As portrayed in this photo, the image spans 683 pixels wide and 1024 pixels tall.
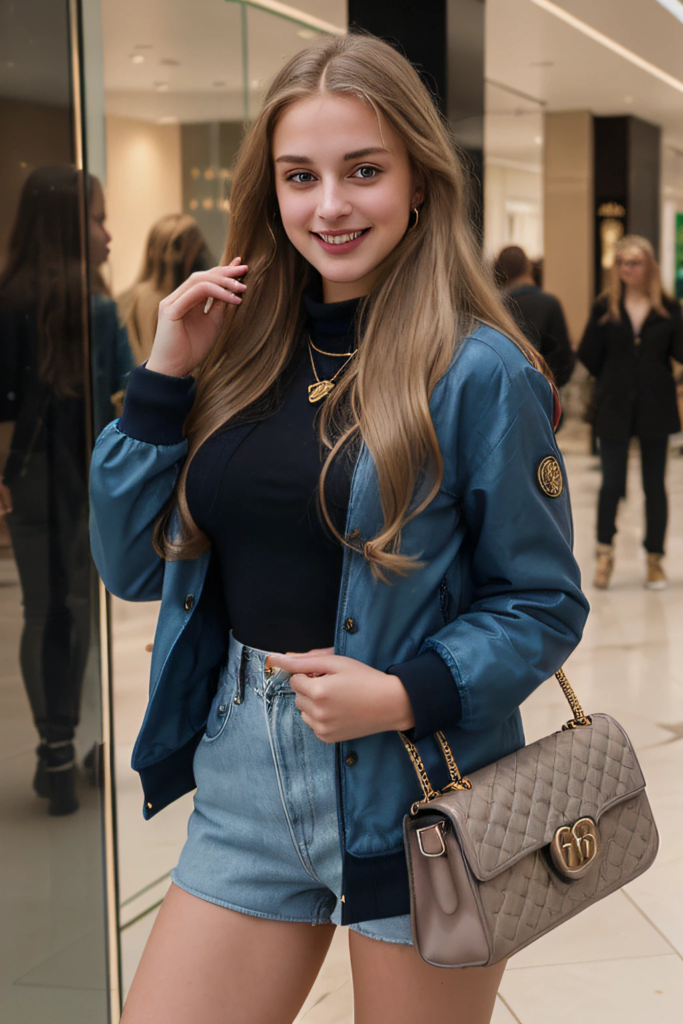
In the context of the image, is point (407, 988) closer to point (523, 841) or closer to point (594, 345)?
point (523, 841)

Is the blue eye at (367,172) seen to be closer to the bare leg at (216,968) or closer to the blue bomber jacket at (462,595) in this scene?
the blue bomber jacket at (462,595)

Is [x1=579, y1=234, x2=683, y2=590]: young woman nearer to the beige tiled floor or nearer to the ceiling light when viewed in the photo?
the beige tiled floor

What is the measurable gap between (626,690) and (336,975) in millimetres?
2472

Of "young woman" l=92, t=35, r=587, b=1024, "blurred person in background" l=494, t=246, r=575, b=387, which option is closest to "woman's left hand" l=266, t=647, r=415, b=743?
"young woman" l=92, t=35, r=587, b=1024

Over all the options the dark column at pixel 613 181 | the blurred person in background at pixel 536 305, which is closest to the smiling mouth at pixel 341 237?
the blurred person in background at pixel 536 305

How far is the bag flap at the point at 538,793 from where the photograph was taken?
1247mm

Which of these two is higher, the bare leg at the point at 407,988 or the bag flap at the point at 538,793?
the bag flap at the point at 538,793

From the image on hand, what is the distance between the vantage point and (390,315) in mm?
1355

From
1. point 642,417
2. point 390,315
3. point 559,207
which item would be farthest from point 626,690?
point 559,207

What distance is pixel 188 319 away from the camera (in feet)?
4.72

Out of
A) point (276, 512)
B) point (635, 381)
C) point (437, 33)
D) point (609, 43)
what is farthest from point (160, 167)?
point (609, 43)

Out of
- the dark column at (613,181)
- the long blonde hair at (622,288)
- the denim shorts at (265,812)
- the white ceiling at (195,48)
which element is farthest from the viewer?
the dark column at (613,181)

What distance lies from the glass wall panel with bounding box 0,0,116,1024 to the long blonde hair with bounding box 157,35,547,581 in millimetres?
433

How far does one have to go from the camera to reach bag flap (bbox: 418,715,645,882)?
1247 mm
